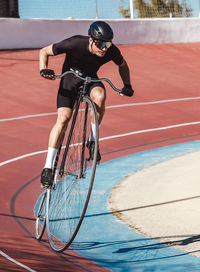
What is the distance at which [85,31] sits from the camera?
67.5ft

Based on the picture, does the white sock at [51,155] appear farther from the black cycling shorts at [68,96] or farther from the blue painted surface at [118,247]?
the blue painted surface at [118,247]

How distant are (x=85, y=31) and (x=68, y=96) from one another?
50.6 ft

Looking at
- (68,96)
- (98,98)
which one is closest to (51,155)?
(68,96)

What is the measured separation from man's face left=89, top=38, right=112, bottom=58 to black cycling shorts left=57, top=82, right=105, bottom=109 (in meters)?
0.32

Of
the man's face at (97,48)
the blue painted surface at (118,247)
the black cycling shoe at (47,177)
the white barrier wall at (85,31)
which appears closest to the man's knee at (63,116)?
the black cycling shoe at (47,177)

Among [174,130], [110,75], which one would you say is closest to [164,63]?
[110,75]

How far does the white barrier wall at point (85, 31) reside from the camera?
19000mm

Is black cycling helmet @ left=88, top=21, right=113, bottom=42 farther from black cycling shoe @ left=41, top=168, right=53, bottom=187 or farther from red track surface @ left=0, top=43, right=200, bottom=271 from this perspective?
red track surface @ left=0, top=43, right=200, bottom=271

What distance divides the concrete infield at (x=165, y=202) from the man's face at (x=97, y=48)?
2366 millimetres

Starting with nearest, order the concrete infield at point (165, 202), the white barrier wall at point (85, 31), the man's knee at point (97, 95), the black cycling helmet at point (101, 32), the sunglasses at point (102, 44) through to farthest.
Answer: the black cycling helmet at point (101, 32) < the sunglasses at point (102, 44) < the man's knee at point (97, 95) < the concrete infield at point (165, 202) < the white barrier wall at point (85, 31)

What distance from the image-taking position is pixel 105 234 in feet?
21.5

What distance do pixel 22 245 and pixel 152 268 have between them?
56.6 inches

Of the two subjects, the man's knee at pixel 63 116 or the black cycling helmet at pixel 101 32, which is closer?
the black cycling helmet at pixel 101 32

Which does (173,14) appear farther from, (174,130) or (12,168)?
(12,168)
